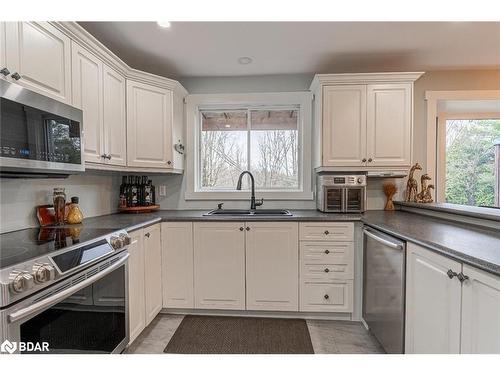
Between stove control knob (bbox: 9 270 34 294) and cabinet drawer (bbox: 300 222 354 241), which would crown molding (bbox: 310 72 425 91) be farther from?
stove control knob (bbox: 9 270 34 294)

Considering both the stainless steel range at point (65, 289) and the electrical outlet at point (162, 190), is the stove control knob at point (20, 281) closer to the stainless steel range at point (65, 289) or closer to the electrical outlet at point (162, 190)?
the stainless steel range at point (65, 289)

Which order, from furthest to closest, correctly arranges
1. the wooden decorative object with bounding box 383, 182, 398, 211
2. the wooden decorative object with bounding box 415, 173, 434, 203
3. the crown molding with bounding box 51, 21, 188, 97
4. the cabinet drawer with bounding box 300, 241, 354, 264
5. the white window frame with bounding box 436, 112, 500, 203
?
the white window frame with bounding box 436, 112, 500, 203 < the wooden decorative object with bounding box 383, 182, 398, 211 < the wooden decorative object with bounding box 415, 173, 434, 203 < the cabinet drawer with bounding box 300, 241, 354, 264 < the crown molding with bounding box 51, 21, 188, 97

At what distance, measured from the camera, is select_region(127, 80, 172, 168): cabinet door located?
7.86ft

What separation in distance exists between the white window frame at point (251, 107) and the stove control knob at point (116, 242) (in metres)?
1.38

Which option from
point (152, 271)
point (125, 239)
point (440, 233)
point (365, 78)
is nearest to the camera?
point (440, 233)

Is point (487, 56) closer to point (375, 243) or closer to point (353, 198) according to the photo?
point (353, 198)

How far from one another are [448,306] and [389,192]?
69.2 inches

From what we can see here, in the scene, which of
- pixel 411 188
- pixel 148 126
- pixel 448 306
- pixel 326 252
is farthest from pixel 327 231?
pixel 148 126

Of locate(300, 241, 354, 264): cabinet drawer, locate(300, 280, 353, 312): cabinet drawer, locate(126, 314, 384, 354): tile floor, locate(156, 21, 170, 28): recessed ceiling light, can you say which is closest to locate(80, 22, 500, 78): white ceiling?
locate(156, 21, 170, 28): recessed ceiling light

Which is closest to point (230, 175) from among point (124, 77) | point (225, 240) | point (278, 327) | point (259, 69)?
point (225, 240)

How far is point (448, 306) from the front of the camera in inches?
47.1

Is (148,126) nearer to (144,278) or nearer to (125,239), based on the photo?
(125,239)

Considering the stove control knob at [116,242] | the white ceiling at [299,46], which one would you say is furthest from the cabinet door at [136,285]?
the white ceiling at [299,46]

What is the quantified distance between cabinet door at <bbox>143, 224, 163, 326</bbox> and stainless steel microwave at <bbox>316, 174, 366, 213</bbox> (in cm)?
160
